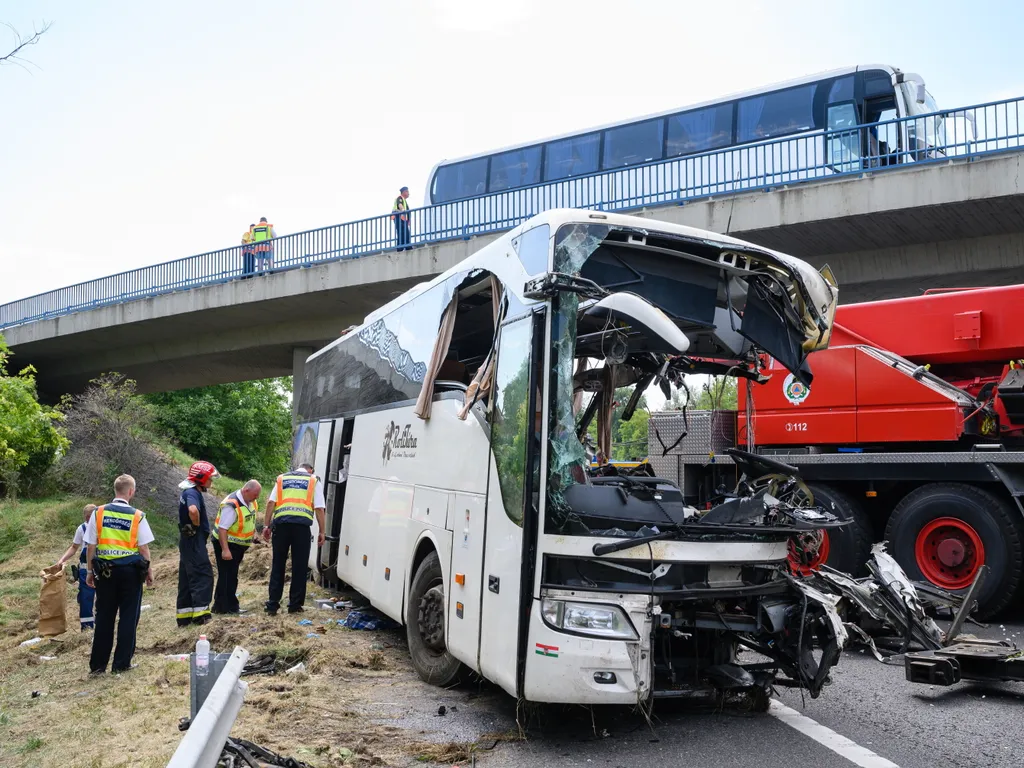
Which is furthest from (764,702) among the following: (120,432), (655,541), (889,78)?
(120,432)

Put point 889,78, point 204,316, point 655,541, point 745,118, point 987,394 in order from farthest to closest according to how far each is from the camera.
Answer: point 204,316, point 745,118, point 889,78, point 987,394, point 655,541

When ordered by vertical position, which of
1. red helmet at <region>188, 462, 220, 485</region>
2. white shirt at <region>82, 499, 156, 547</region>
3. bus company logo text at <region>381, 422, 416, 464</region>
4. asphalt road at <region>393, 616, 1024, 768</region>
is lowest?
asphalt road at <region>393, 616, 1024, 768</region>

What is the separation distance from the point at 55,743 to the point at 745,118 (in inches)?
695

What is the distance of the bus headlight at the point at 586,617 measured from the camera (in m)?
4.87

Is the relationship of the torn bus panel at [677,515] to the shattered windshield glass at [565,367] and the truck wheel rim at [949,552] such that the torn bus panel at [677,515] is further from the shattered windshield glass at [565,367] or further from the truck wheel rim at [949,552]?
the truck wheel rim at [949,552]

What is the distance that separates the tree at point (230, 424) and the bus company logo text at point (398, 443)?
31.3 meters

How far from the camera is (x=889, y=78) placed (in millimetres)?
17562

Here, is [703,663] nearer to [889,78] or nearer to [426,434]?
[426,434]

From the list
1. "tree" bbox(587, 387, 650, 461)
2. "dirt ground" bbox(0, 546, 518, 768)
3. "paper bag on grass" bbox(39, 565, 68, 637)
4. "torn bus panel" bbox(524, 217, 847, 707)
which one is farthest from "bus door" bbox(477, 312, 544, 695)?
"paper bag on grass" bbox(39, 565, 68, 637)

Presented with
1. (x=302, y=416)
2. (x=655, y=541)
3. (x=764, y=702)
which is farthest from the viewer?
(x=302, y=416)

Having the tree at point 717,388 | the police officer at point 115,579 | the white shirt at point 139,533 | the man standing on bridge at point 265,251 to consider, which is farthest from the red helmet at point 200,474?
the man standing on bridge at point 265,251

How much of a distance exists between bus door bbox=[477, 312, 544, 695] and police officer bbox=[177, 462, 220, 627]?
15.3 ft

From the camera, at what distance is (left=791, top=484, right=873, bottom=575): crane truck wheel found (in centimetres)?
980

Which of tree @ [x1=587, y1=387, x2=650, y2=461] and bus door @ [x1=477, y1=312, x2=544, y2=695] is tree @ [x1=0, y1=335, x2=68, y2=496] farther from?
bus door @ [x1=477, y1=312, x2=544, y2=695]
